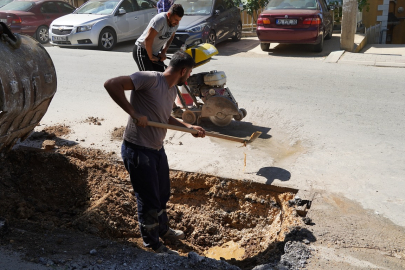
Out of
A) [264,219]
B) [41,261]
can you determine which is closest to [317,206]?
[264,219]

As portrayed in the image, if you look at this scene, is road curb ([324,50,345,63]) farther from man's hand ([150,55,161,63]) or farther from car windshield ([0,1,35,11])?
car windshield ([0,1,35,11])

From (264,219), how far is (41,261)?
8.16ft

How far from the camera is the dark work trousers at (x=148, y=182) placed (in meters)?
3.98

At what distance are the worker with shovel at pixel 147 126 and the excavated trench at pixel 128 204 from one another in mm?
577

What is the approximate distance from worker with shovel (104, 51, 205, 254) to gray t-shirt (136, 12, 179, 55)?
8.89ft

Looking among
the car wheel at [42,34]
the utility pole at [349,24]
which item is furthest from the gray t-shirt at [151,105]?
the car wheel at [42,34]

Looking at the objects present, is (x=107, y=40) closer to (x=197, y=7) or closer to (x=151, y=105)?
(x=197, y=7)

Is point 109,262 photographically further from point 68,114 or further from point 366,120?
point 366,120

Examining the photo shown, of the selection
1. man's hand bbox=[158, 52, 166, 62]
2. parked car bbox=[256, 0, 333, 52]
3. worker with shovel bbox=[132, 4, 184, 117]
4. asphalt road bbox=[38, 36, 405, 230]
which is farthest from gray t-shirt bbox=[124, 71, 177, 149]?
parked car bbox=[256, 0, 333, 52]

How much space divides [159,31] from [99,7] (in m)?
9.67

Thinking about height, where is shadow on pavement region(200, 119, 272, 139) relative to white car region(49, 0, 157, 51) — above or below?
below

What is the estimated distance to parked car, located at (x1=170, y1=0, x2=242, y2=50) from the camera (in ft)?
43.8

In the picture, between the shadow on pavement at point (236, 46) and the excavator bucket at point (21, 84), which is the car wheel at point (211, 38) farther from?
the excavator bucket at point (21, 84)

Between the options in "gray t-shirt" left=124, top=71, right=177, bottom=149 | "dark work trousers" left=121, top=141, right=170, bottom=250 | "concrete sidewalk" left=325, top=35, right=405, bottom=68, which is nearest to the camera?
"gray t-shirt" left=124, top=71, right=177, bottom=149
